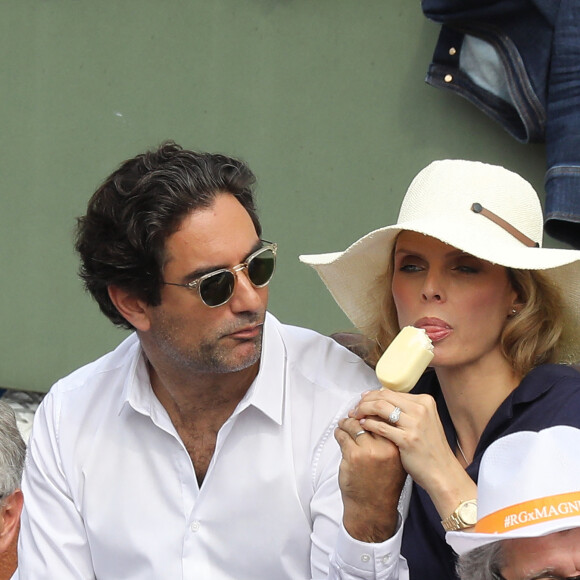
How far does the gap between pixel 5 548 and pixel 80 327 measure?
74.7 inches

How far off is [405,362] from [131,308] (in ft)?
3.23

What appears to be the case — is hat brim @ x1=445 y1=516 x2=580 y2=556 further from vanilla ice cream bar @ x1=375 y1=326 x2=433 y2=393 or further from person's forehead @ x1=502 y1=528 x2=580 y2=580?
vanilla ice cream bar @ x1=375 y1=326 x2=433 y2=393

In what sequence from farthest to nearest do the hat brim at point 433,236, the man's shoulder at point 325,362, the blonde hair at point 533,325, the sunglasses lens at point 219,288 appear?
the man's shoulder at point 325,362 < the sunglasses lens at point 219,288 < the blonde hair at point 533,325 < the hat brim at point 433,236

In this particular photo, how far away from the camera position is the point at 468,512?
2439mm

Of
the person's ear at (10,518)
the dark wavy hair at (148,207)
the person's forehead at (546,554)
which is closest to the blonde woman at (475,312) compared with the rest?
the dark wavy hair at (148,207)

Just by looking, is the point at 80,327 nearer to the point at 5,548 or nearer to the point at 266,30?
the point at 266,30

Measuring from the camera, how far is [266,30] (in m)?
4.58

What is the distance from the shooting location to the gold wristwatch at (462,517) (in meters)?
2.42

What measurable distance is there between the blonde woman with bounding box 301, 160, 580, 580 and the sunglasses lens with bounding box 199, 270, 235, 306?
30 cm

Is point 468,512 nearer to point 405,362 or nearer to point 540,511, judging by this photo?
point 405,362

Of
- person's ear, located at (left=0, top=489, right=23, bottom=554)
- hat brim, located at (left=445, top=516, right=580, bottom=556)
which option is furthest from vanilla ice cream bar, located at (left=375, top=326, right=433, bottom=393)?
person's ear, located at (left=0, top=489, right=23, bottom=554)

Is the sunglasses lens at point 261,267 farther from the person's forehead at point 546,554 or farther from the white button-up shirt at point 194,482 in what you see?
the person's forehead at point 546,554

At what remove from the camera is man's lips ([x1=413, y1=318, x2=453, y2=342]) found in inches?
106

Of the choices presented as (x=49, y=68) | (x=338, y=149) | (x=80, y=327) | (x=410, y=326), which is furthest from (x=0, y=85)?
(x=410, y=326)
